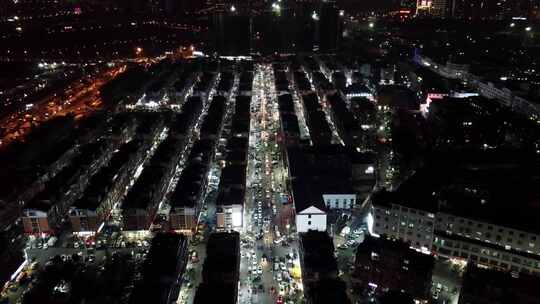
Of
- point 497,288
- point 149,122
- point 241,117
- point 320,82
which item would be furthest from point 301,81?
point 497,288

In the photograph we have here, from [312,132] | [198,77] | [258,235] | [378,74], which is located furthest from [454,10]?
[258,235]

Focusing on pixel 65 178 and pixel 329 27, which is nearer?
pixel 65 178

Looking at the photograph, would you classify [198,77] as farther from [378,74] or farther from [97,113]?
[378,74]

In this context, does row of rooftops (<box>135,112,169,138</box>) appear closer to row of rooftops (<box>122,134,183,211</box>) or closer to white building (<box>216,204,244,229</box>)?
row of rooftops (<box>122,134,183,211</box>)

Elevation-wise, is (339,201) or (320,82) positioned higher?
(320,82)

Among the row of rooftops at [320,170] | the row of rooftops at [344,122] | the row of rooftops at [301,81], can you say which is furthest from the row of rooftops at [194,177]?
the row of rooftops at [301,81]

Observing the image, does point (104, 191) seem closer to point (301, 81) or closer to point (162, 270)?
point (162, 270)

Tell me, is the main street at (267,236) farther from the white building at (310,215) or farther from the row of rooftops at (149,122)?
the row of rooftops at (149,122)
